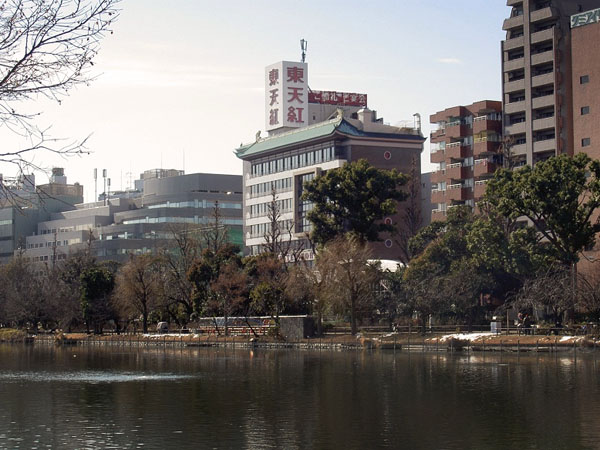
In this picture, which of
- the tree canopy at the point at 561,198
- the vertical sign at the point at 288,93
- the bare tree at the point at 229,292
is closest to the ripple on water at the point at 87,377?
the tree canopy at the point at 561,198

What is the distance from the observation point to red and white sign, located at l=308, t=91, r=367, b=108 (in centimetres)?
16450

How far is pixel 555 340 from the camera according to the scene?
240ft

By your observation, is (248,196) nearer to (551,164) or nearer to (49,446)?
(551,164)

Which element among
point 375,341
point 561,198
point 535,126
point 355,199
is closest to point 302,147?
point 535,126

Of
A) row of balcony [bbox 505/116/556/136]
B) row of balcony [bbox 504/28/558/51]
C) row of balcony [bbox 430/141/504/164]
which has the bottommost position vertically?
row of balcony [bbox 430/141/504/164]

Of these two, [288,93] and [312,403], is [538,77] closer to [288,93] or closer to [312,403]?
[288,93]

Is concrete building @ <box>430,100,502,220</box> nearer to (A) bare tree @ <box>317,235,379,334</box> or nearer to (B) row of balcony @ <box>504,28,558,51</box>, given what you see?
(B) row of balcony @ <box>504,28,558,51</box>

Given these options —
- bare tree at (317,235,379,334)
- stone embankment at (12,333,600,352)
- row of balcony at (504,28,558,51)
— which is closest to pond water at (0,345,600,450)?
stone embankment at (12,333,600,352)

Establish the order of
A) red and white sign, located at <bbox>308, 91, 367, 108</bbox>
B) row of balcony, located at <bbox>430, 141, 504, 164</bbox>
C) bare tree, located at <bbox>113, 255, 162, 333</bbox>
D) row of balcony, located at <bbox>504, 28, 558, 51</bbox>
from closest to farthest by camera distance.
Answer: bare tree, located at <bbox>113, 255, 162, 333</bbox> → row of balcony, located at <bbox>504, 28, 558, 51</bbox> → row of balcony, located at <bbox>430, 141, 504, 164</bbox> → red and white sign, located at <bbox>308, 91, 367, 108</bbox>

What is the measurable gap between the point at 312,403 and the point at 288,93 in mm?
114191

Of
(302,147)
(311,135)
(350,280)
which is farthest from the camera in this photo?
(302,147)

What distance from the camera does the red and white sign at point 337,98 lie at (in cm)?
16450

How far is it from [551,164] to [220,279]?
3761cm

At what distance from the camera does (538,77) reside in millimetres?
113500
